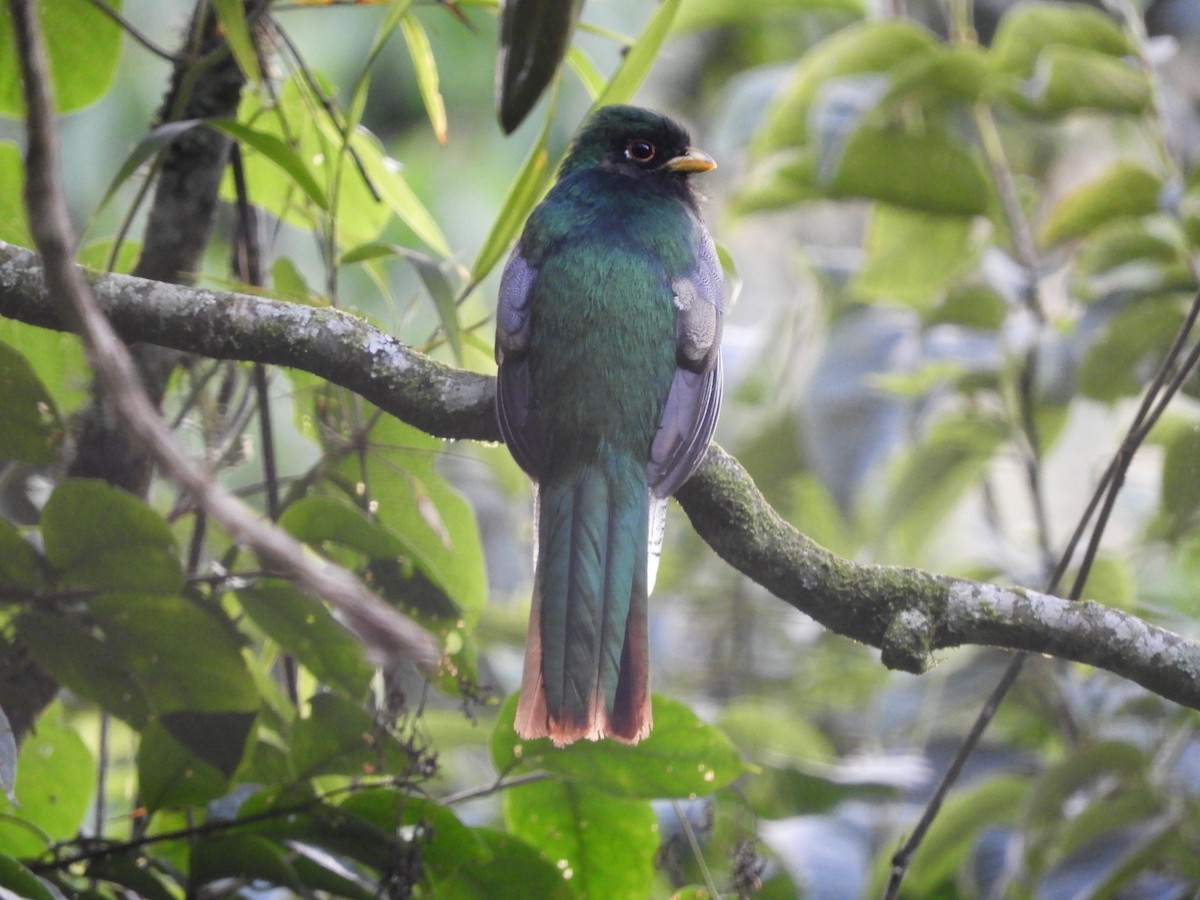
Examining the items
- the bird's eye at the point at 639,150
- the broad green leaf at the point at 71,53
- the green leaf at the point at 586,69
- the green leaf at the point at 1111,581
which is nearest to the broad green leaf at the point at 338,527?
the broad green leaf at the point at 71,53

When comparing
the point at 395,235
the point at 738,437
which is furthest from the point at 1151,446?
the point at 395,235

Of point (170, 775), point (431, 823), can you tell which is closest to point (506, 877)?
point (431, 823)

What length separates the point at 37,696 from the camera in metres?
2.04

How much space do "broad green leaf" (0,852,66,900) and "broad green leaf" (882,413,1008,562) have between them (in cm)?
234

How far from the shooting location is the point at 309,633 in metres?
2.00

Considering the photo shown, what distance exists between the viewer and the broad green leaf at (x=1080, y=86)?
310cm

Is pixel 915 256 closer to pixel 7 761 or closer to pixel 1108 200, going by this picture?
pixel 1108 200

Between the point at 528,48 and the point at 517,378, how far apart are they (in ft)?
1.75

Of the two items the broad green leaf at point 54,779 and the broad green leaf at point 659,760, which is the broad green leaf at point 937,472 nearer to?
the broad green leaf at point 659,760

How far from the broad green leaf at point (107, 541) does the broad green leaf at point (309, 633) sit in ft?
0.63

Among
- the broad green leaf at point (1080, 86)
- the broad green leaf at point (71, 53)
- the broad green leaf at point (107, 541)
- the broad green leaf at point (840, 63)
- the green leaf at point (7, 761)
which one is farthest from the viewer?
the broad green leaf at point (840, 63)

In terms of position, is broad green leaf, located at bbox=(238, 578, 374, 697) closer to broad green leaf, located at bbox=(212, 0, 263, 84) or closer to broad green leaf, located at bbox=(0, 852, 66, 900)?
broad green leaf, located at bbox=(0, 852, 66, 900)

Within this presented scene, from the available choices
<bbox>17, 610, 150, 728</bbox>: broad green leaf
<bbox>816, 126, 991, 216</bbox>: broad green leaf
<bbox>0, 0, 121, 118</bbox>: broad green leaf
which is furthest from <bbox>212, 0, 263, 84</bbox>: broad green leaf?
<bbox>816, 126, 991, 216</bbox>: broad green leaf

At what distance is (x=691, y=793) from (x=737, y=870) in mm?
146
